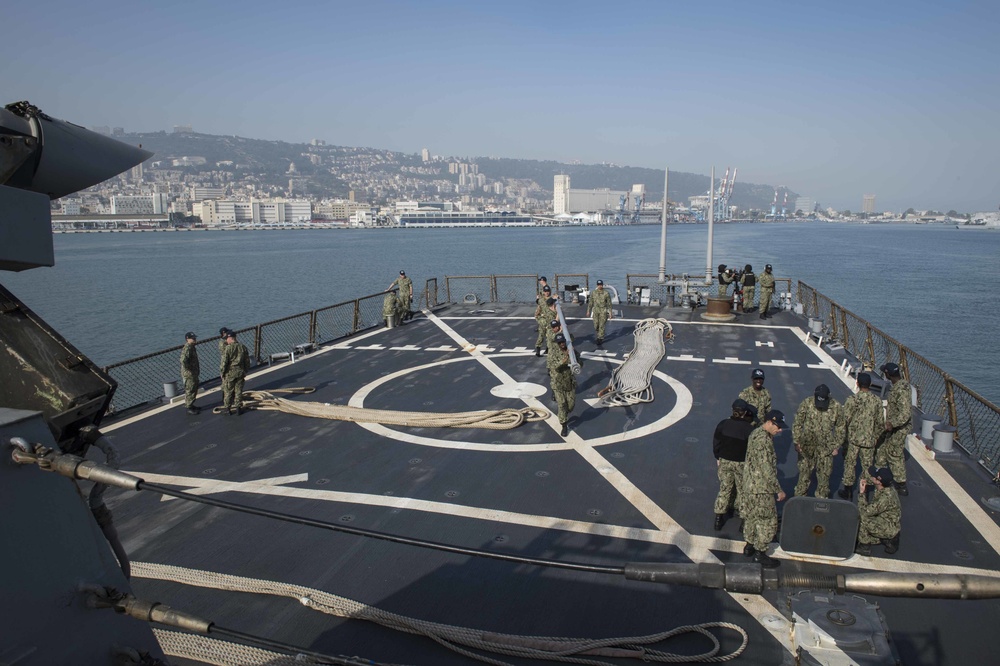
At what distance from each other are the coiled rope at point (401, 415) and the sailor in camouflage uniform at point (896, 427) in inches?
224

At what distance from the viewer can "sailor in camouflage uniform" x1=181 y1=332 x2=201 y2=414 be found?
498 inches

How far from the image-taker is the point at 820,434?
8.38m

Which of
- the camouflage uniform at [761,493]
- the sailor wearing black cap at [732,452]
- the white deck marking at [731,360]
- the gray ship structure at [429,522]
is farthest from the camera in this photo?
the white deck marking at [731,360]

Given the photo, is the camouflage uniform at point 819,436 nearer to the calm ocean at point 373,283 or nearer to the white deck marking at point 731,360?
the white deck marking at point 731,360

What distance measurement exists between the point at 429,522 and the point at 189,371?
712 cm

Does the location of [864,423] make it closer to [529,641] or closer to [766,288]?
[529,641]

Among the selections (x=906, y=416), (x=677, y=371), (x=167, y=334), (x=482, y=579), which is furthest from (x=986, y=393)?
(x=167, y=334)

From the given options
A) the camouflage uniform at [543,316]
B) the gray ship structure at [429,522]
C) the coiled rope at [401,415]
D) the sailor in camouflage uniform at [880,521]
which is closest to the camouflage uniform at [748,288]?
the gray ship structure at [429,522]

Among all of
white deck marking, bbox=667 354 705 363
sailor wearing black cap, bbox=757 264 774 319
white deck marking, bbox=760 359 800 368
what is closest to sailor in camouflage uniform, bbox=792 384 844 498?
white deck marking, bbox=760 359 800 368

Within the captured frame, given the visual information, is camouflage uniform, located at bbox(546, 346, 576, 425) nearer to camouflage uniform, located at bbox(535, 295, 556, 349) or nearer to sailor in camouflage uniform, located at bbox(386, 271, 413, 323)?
camouflage uniform, located at bbox(535, 295, 556, 349)

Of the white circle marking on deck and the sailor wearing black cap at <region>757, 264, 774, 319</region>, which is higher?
the sailor wearing black cap at <region>757, 264, 774, 319</region>

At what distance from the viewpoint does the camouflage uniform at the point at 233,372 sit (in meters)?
12.4

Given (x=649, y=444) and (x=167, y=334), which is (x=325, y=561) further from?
(x=167, y=334)

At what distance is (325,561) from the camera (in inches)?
290
